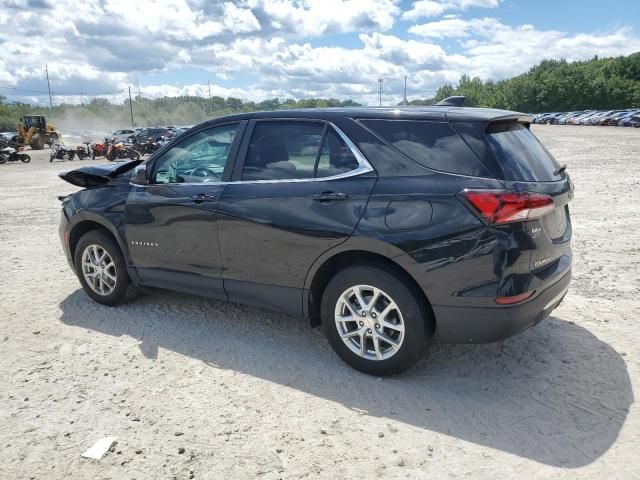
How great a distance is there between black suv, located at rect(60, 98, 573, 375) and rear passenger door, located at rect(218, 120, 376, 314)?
0.03 feet

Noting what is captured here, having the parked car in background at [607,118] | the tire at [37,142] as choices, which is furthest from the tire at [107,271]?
the parked car in background at [607,118]

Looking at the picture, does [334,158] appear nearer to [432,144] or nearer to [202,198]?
[432,144]

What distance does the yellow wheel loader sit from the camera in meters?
39.0

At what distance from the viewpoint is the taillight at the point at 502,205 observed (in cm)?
303

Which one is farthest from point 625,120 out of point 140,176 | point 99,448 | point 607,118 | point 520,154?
point 99,448

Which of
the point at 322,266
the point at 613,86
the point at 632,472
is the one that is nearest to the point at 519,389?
the point at 632,472

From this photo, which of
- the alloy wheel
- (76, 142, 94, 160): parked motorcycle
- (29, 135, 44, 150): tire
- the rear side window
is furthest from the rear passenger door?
(29, 135, 44, 150): tire

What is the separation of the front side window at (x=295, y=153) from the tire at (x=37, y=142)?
41.3 metres

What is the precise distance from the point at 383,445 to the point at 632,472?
123cm

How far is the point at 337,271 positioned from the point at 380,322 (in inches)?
19.1

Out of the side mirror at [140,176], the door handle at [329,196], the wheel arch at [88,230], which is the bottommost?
the wheel arch at [88,230]

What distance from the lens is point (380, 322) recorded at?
11.3 feet

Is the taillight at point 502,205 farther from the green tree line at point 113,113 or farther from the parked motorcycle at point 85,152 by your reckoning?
the green tree line at point 113,113

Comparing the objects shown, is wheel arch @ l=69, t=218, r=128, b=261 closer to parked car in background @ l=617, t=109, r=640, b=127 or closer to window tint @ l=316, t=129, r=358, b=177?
window tint @ l=316, t=129, r=358, b=177
